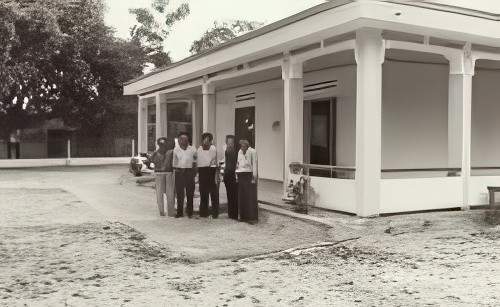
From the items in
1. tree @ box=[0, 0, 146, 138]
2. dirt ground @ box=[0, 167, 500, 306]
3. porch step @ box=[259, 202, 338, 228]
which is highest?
tree @ box=[0, 0, 146, 138]

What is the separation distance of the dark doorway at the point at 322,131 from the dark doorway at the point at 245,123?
3.68 meters

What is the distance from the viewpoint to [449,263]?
649cm

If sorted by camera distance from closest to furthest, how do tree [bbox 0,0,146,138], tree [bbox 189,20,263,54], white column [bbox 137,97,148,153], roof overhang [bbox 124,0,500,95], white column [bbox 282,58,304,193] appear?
roof overhang [bbox 124,0,500,95] → white column [bbox 282,58,304,193] → white column [bbox 137,97,148,153] → tree [bbox 0,0,146,138] → tree [bbox 189,20,263,54]

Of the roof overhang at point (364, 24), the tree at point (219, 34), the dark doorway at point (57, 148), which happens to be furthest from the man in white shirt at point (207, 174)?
the tree at point (219, 34)

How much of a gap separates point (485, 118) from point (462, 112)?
360cm

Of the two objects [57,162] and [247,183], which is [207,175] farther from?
[57,162]

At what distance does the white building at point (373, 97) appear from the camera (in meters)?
9.35

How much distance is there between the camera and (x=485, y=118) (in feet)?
44.1

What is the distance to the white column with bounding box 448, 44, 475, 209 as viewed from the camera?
10.3m

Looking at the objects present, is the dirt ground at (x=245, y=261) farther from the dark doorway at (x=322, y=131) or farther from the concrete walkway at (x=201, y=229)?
the dark doorway at (x=322, y=131)

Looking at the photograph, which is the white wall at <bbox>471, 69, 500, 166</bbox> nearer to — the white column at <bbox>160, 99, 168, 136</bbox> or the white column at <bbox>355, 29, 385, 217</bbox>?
the white column at <bbox>355, 29, 385, 217</bbox>

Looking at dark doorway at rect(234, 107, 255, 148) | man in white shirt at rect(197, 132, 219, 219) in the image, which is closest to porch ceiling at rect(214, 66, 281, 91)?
dark doorway at rect(234, 107, 255, 148)

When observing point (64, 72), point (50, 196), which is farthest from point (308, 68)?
point (64, 72)

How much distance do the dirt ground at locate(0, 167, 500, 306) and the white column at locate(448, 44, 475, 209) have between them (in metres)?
0.93
